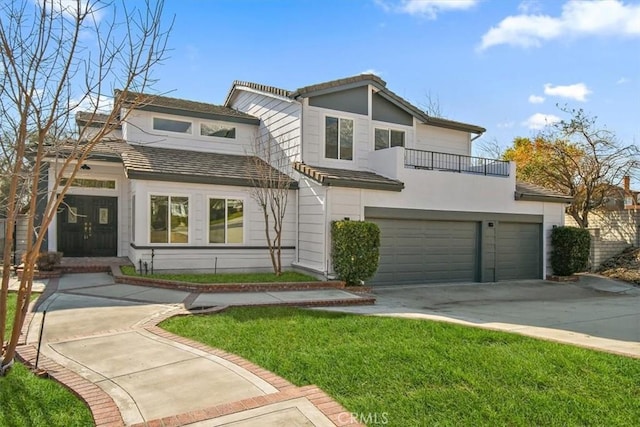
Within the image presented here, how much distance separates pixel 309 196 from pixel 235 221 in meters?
2.43

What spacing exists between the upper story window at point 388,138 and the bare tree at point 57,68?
34.0ft

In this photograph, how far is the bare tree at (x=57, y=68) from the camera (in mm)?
4355

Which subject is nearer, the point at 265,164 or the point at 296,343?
the point at 296,343

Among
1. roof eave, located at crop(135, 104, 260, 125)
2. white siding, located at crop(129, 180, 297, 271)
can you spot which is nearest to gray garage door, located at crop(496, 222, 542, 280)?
white siding, located at crop(129, 180, 297, 271)

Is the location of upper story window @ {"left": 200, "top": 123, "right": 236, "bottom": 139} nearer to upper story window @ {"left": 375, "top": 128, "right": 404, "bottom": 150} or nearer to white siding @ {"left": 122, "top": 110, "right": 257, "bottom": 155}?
white siding @ {"left": 122, "top": 110, "right": 257, "bottom": 155}

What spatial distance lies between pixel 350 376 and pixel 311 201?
26.8ft

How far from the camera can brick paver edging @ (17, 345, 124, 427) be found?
151 inches

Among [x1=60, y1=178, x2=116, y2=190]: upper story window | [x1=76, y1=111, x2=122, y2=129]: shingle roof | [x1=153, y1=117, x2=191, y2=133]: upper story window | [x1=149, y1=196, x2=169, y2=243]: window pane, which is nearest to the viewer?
[x1=76, y1=111, x2=122, y2=129]: shingle roof

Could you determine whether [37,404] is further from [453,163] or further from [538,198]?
[538,198]

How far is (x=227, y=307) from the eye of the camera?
27.3 ft

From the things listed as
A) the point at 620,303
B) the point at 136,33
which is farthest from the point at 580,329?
the point at 136,33

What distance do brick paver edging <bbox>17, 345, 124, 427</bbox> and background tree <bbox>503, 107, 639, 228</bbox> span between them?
1914cm

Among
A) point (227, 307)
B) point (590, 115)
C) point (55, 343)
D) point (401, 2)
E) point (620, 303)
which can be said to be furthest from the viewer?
point (590, 115)

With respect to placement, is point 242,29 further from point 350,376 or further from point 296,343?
point 350,376
